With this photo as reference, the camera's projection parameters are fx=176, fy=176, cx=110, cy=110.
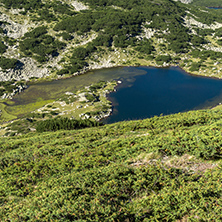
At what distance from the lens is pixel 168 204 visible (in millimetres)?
11461

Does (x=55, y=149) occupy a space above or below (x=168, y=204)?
below

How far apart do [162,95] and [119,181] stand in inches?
2522

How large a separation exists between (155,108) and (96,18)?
288 ft

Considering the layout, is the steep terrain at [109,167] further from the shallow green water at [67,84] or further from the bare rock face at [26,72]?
the bare rock face at [26,72]

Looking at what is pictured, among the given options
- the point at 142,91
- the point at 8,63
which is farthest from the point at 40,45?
the point at 142,91

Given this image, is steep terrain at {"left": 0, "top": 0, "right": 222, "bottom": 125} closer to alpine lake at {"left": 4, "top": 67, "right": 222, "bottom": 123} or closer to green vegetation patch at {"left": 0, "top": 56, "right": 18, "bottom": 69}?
green vegetation patch at {"left": 0, "top": 56, "right": 18, "bottom": 69}

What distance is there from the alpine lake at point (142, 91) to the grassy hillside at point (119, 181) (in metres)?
39.2

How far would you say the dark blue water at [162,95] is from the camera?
63.3 m

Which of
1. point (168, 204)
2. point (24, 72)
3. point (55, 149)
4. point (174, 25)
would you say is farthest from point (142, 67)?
point (168, 204)

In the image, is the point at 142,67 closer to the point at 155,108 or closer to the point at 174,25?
the point at 155,108

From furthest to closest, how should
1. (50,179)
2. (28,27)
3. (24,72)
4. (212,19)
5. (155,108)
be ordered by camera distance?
(212,19) → (28,27) → (24,72) → (155,108) → (50,179)

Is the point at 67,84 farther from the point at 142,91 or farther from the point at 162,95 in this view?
the point at 162,95

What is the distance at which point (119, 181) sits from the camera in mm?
14086

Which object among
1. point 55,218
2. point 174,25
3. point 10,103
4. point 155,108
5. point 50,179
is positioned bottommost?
point 10,103
